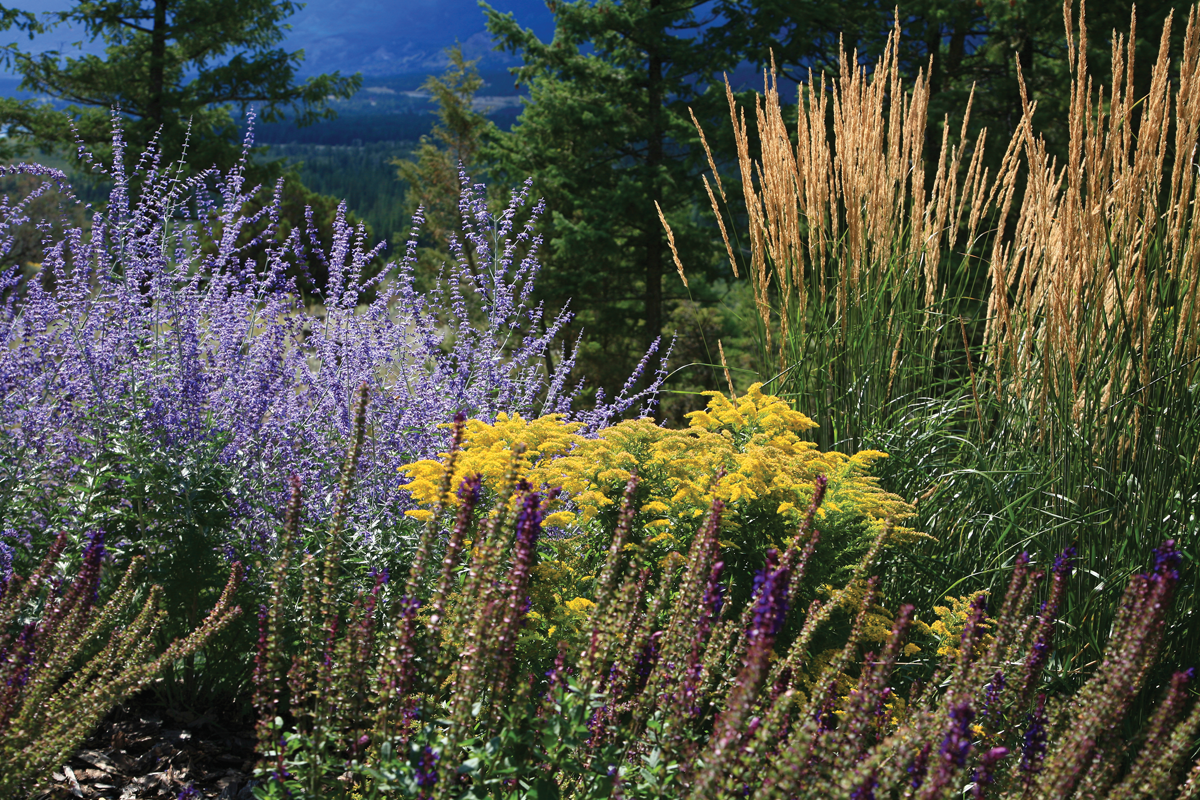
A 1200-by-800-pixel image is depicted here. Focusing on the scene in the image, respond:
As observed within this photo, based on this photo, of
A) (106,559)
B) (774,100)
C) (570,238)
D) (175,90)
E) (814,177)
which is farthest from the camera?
(175,90)

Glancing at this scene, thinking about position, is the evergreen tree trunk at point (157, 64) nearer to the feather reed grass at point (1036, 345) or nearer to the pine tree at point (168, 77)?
the pine tree at point (168, 77)

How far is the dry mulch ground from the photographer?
252cm

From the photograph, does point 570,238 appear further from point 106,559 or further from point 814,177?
point 106,559

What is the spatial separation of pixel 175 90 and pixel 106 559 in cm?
1533

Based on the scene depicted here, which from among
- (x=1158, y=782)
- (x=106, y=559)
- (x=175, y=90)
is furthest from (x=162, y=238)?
(x=175, y=90)

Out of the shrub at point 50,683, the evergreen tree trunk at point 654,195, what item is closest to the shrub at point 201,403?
the shrub at point 50,683

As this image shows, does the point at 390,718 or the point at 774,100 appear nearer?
the point at 390,718

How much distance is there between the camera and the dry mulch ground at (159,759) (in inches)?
99.0

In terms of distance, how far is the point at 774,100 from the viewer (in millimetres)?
3832

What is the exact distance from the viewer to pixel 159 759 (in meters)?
2.68

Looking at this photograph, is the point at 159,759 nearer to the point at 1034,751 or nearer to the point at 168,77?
the point at 1034,751

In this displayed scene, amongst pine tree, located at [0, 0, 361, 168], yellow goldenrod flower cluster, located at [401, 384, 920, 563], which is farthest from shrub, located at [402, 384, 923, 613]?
pine tree, located at [0, 0, 361, 168]

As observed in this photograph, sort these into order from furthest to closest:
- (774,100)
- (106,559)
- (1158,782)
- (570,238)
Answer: (570,238) → (774,100) → (106,559) → (1158,782)

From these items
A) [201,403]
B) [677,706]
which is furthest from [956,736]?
[201,403]
